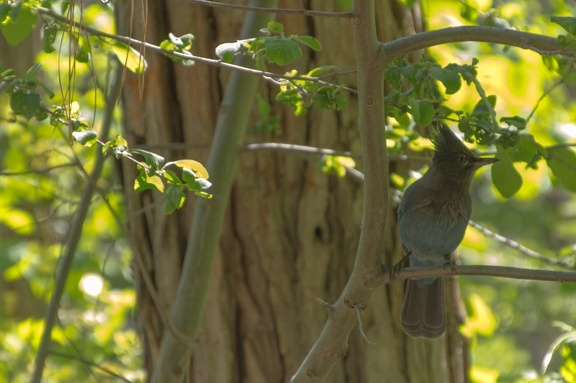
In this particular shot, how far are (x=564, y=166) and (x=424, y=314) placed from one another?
→ 0.87m

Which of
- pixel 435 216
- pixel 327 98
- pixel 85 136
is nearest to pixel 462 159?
pixel 435 216

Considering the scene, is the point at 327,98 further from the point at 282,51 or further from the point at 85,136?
the point at 85,136

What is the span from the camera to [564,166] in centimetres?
266

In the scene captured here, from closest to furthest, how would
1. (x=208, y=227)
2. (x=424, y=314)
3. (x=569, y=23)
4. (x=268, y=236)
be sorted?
(x=569, y=23) → (x=208, y=227) → (x=424, y=314) → (x=268, y=236)

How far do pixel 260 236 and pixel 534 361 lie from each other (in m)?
7.19

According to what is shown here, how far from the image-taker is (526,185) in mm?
4289

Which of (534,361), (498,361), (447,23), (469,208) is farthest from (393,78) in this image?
(534,361)

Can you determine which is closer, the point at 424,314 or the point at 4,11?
the point at 4,11

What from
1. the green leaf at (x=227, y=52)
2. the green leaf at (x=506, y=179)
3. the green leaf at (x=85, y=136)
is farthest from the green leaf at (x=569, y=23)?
the green leaf at (x=85, y=136)

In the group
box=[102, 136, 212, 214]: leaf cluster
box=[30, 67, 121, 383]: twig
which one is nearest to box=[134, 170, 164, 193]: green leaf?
box=[102, 136, 212, 214]: leaf cluster

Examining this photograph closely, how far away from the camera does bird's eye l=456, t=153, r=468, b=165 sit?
3.27 metres

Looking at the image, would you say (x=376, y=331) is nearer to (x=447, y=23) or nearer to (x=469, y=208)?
(x=469, y=208)

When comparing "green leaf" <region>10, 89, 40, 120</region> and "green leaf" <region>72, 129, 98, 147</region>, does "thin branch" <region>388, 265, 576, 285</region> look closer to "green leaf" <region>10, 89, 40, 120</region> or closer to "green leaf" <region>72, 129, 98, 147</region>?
"green leaf" <region>72, 129, 98, 147</region>

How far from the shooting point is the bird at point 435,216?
10.6 ft
